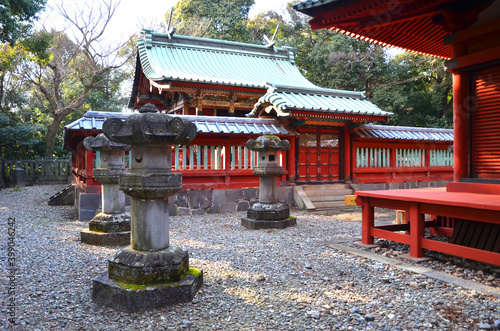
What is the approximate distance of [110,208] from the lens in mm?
6254

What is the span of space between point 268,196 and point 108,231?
135 inches

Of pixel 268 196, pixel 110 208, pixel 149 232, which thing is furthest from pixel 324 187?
pixel 149 232

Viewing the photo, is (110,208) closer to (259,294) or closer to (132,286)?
(132,286)

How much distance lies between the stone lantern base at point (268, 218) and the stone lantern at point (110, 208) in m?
2.64

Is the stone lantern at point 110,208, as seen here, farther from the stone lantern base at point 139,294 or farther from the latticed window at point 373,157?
the latticed window at point 373,157

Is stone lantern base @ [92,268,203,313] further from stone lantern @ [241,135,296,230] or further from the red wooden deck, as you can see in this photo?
stone lantern @ [241,135,296,230]

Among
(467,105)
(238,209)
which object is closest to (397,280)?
(467,105)

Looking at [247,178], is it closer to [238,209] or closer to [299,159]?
[238,209]

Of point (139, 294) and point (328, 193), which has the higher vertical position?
point (328, 193)

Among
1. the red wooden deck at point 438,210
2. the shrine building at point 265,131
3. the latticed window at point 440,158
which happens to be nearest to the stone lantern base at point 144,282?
the red wooden deck at point 438,210

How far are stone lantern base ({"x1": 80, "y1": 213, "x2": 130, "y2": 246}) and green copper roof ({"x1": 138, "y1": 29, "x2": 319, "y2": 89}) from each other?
24.3ft

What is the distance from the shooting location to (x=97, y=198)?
336 inches

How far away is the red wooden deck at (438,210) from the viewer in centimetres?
424

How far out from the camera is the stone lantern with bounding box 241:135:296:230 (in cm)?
763
